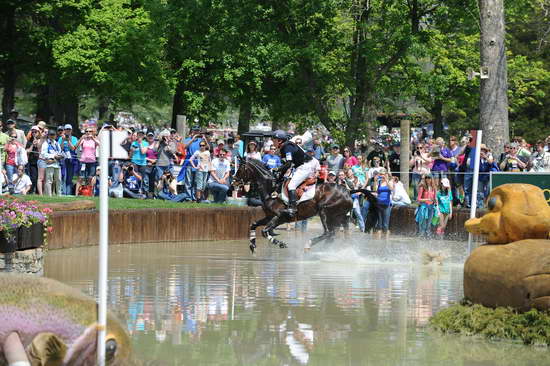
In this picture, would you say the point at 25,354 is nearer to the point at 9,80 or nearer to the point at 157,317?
the point at 157,317

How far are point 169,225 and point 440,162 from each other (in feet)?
25.0

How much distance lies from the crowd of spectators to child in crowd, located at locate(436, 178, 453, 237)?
3cm

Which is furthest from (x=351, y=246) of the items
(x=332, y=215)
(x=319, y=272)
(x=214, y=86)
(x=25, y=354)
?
(x=214, y=86)

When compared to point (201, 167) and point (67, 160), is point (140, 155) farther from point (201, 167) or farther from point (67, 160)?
point (67, 160)

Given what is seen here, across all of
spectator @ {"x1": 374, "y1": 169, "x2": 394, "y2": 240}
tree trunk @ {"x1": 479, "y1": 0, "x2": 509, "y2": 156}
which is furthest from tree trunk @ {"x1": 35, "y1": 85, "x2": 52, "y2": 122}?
tree trunk @ {"x1": 479, "y1": 0, "x2": 509, "y2": 156}

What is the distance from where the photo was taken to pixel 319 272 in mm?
19438

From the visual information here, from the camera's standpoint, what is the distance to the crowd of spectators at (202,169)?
26.2 metres

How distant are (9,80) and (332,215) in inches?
980

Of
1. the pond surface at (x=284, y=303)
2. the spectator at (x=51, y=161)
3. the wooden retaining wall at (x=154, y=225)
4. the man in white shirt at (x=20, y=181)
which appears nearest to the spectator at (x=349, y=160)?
the wooden retaining wall at (x=154, y=225)

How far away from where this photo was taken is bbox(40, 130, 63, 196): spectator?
85.4 ft

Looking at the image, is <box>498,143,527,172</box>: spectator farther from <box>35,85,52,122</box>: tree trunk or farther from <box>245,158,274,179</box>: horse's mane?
<box>35,85,52,122</box>: tree trunk

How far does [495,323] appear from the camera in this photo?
11844mm

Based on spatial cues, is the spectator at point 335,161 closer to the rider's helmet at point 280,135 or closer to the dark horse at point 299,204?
the dark horse at point 299,204

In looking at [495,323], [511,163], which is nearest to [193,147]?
[511,163]
